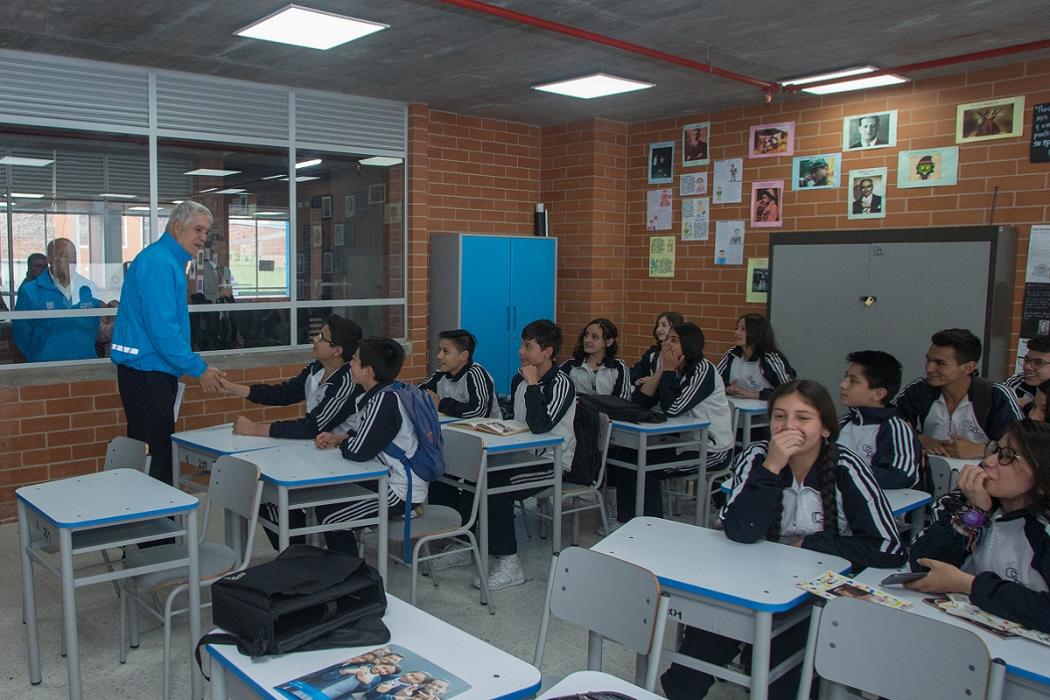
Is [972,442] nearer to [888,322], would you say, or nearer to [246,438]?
[888,322]

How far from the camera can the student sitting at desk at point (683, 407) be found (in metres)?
4.79

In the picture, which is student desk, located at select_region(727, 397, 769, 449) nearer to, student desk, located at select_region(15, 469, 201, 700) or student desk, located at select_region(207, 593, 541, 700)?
student desk, located at select_region(15, 469, 201, 700)

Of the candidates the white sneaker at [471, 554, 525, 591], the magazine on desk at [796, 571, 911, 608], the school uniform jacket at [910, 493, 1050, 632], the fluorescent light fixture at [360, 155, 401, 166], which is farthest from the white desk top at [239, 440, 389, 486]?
the fluorescent light fixture at [360, 155, 401, 166]

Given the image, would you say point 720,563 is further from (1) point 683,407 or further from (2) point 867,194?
(2) point 867,194

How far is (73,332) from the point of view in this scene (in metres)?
5.35

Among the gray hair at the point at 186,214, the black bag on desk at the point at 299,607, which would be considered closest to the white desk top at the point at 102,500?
the black bag on desk at the point at 299,607

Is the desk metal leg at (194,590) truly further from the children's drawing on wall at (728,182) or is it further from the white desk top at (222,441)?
the children's drawing on wall at (728,182)

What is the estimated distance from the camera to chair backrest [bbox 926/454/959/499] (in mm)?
3496

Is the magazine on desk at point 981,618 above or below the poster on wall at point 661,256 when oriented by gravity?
below

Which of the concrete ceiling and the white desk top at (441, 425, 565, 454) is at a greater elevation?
the concrete ceiling

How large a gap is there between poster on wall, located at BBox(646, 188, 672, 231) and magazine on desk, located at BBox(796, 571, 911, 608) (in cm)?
523

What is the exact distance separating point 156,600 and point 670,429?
2.58 meters

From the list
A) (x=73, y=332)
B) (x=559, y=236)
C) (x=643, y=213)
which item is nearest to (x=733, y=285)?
(x=643, y=213)

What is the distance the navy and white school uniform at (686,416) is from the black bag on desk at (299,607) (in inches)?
119
